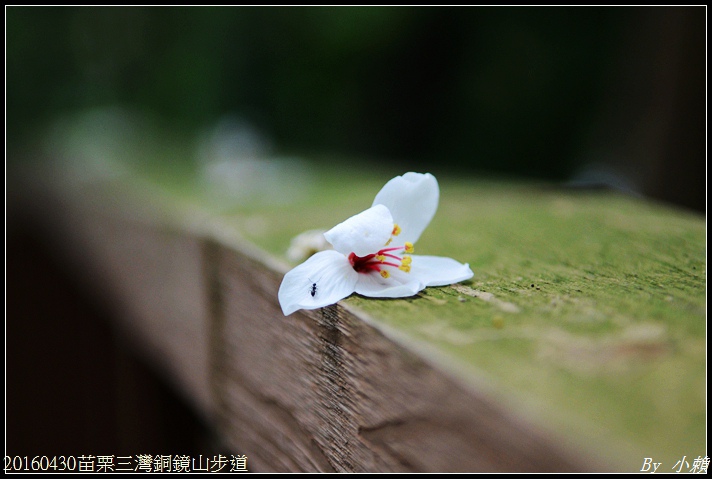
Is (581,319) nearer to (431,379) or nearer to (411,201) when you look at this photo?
(431,379)

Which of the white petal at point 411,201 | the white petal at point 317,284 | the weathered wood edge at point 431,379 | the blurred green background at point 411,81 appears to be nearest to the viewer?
the weathered wood edge at point 431,379

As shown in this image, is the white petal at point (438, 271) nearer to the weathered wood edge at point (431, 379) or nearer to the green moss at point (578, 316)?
the green moss at point (578, 316)

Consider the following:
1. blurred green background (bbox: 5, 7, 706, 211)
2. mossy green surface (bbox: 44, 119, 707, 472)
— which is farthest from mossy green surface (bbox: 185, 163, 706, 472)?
blurred green background (bbox: 5, 7, 706, 211)

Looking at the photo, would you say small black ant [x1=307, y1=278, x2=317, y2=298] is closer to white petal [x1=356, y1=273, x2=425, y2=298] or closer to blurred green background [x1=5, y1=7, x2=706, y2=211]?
white petal [x1=356, y1=273, x2=425, y2=298]

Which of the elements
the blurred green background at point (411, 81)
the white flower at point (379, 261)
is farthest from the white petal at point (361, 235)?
the blurred green background at point (411, 81)

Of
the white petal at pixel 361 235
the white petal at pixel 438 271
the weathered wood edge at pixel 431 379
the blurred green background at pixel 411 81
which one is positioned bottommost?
the weathered wood edge at pixel 431 379

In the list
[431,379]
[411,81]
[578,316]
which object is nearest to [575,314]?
[578,316]

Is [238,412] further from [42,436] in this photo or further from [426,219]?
[42,436]
